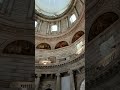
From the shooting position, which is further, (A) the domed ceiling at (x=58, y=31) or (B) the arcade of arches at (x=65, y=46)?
(A) the domed ceiling at (x=58, y=31)

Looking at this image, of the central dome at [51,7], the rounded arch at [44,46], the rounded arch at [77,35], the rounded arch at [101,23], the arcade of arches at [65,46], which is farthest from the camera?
the central dome at [51,7]

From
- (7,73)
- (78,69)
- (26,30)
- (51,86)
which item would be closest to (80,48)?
(78,69)

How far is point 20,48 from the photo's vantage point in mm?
17156

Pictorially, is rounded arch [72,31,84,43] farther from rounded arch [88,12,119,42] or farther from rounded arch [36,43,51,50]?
rounded arch [88,12,119,42]

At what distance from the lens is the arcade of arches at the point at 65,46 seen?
1342cm

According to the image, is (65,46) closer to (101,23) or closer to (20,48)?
(20,48)

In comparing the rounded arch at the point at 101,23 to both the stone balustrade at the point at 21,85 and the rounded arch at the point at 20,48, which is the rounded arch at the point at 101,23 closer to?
the rounded arch at the point at 20,48

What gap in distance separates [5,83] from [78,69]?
14.2 metres

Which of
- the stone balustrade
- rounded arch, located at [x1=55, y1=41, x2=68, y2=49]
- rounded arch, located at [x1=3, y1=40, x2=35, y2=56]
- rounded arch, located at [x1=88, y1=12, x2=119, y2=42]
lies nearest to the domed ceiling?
rounded arch, located at [x1=55, y1=41, x2=68, y2=49]

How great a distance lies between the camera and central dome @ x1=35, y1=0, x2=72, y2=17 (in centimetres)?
3914

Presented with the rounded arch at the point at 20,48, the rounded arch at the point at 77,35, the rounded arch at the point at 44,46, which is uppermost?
the rounded arch at the point at 77,35

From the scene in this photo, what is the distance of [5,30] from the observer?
18.0 meters

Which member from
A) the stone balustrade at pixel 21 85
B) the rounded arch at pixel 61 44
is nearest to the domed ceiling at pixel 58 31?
the rounded arch at pixel 61 44

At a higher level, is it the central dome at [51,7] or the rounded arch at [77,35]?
the central dome at [51,7]
